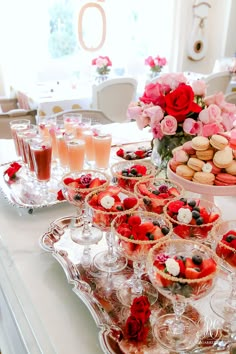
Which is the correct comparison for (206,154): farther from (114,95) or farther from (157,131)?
(114,95)

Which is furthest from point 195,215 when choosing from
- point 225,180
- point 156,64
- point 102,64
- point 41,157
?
point 156,64

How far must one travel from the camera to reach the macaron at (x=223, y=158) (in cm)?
96

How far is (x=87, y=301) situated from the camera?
0.70 meters

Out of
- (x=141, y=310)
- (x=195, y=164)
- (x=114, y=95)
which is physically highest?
(x=195, y=164)

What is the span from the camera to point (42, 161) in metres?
1.18

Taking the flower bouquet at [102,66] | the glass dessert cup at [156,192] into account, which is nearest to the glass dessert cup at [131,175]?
the glass dessert cup at [156,192]

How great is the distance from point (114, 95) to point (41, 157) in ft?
6.26

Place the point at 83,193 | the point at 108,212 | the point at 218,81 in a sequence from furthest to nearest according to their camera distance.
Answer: the point at 218,81 → the point at 83,193 → the point at 108,212

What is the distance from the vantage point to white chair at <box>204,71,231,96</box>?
3.26 m

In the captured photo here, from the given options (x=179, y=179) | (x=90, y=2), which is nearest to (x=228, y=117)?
(x=179, y=179)

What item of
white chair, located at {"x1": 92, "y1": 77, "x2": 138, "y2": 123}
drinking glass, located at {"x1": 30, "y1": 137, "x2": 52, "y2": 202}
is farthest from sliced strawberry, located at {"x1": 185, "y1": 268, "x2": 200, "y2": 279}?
white chair, located at {"x1": 92, "y1": 77, "x2": 138, "y2": 123}

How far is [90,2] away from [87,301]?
153 inches

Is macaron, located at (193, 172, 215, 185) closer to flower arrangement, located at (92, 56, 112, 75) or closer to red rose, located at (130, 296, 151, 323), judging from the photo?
red rose, located at (130, 296, 151, 323)

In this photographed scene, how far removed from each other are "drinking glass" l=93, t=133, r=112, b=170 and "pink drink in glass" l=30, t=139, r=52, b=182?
19cm
